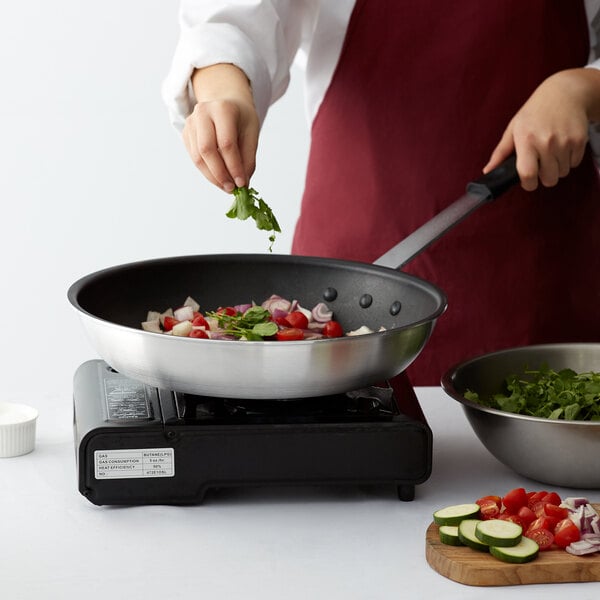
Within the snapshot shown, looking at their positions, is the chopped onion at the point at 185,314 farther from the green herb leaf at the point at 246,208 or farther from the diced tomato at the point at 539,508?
the diced tomato at the point at 539,508

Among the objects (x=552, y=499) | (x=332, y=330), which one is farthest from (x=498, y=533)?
(x=332, y=330)

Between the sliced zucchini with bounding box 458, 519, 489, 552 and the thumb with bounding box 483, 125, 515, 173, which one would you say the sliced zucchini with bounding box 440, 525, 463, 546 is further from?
the thumb with bounding box 483, 125, 515, 173

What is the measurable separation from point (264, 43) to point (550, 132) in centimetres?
58

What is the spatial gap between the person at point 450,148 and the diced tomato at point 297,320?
2.17 feet

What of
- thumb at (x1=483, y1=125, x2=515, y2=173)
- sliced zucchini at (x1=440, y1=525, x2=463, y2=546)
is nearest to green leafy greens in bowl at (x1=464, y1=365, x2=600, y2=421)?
sliced zucchini at (x1=440, y1=525, x2=463, y2=546)

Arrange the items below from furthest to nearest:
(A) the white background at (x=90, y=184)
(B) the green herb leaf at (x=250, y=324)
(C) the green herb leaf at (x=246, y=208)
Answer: (A) the white background at (x=90, y=184) < (C) the green herb leaf at (x=246, y=208) < (B) the green herb leaf at (x=250, y=324)

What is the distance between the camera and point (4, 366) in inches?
162

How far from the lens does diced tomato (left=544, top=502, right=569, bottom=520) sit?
1.33 meters

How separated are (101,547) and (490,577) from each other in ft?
1.54

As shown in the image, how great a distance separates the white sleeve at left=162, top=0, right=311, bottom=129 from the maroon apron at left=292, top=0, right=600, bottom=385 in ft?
0.47

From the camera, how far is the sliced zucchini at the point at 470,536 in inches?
51.0

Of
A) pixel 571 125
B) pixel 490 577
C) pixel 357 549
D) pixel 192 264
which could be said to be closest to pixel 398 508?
pixel 357 549

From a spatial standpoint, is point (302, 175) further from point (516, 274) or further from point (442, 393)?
point (442, 393)

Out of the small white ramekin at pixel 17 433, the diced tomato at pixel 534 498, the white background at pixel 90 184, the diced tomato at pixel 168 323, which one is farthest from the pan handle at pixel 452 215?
the white background at pixel 90 184
